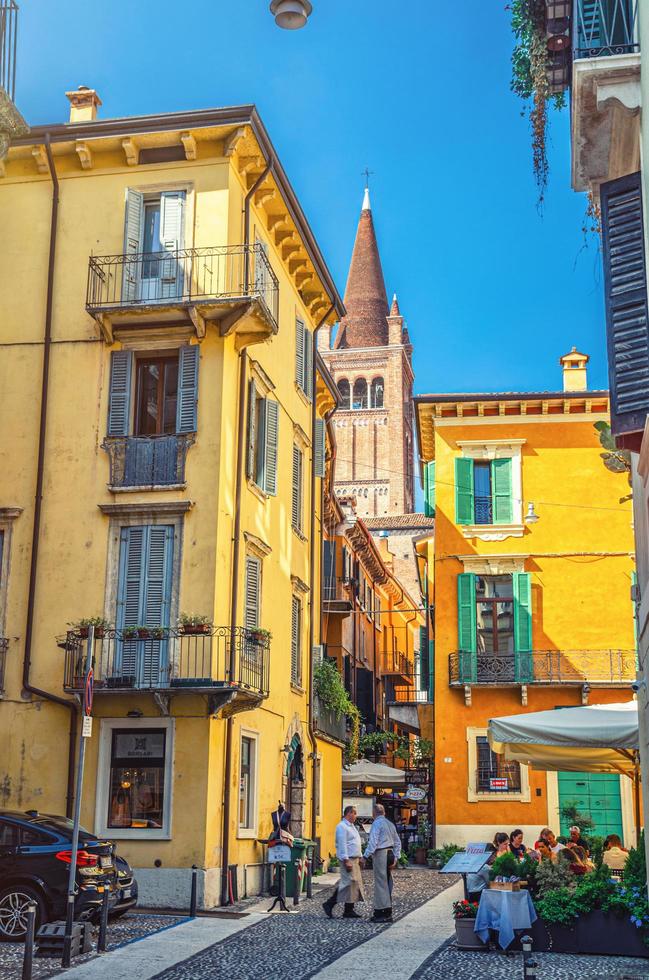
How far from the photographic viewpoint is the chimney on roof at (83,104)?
924 inches

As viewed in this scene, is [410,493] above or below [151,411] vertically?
above

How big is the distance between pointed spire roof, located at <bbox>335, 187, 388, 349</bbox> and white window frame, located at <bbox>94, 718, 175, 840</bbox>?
8993 centimetres

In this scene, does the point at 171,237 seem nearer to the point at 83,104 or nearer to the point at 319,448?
the point at 83,104

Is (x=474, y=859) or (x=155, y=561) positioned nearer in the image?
(x=474, y=859)

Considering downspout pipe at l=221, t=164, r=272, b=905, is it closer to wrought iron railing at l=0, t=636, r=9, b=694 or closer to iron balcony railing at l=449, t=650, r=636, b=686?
wrought iron railing at l=0, t=636, r=9, b=694

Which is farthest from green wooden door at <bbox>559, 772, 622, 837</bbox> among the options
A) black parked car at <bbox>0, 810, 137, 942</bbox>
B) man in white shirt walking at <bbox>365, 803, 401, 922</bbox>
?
black parked car at <bbox>0, 810, 137, 942</bbox>

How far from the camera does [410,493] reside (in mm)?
106125

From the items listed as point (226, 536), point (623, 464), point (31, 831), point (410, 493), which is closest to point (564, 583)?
point (226, 536)

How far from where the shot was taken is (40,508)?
68.0 feet

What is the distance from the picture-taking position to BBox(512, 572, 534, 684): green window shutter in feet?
105

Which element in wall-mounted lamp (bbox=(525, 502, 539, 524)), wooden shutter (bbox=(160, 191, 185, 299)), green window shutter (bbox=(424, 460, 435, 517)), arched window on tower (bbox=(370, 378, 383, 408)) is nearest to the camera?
wooden shutter (bbox=(160, 191, 185, 299))

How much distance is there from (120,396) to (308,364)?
302 inches

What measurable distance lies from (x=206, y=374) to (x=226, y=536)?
284 cm

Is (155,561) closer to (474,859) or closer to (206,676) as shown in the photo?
(206,676)
